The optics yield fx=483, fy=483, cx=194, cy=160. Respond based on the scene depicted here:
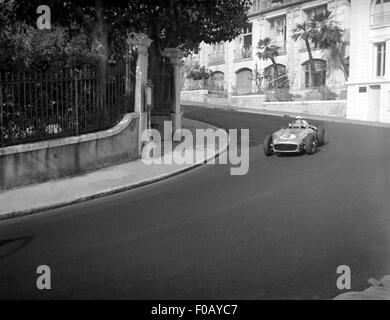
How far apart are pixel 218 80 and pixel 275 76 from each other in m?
9.45

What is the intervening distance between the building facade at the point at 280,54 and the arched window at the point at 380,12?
6122 mm

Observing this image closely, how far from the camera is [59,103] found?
12.1 meters

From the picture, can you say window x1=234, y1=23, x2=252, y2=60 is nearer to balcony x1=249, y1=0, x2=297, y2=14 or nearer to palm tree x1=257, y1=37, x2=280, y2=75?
balcony x1=249, y1=0, x2=297, y2=14

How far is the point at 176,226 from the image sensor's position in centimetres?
731

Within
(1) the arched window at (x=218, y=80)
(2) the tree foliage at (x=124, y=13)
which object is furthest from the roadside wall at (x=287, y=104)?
(2) the tree foliage at (x=124, y=13)

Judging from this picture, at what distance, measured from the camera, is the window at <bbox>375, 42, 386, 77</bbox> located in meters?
31.1

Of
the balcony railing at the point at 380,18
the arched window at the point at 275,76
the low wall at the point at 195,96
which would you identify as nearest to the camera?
the balcony railing at the point at 380,18

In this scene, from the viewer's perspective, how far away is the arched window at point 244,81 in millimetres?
49406

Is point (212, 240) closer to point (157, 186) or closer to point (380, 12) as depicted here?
point (157, 186)

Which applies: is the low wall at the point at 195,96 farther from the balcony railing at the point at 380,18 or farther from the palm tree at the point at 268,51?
the balcony railing at the point at 380,18

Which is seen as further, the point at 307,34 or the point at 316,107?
the point at 307,34

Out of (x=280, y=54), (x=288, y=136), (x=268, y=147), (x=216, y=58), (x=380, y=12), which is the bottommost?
(x=268, y=147)

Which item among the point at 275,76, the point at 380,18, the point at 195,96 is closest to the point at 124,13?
the point at 380,18

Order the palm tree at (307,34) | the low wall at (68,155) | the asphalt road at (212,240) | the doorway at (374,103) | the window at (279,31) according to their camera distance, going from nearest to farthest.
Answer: the asphalt road at (212,240), the low wall at (68,155), the doorway at (374,103), the palm tree at (307,34), the window at (279,31)
